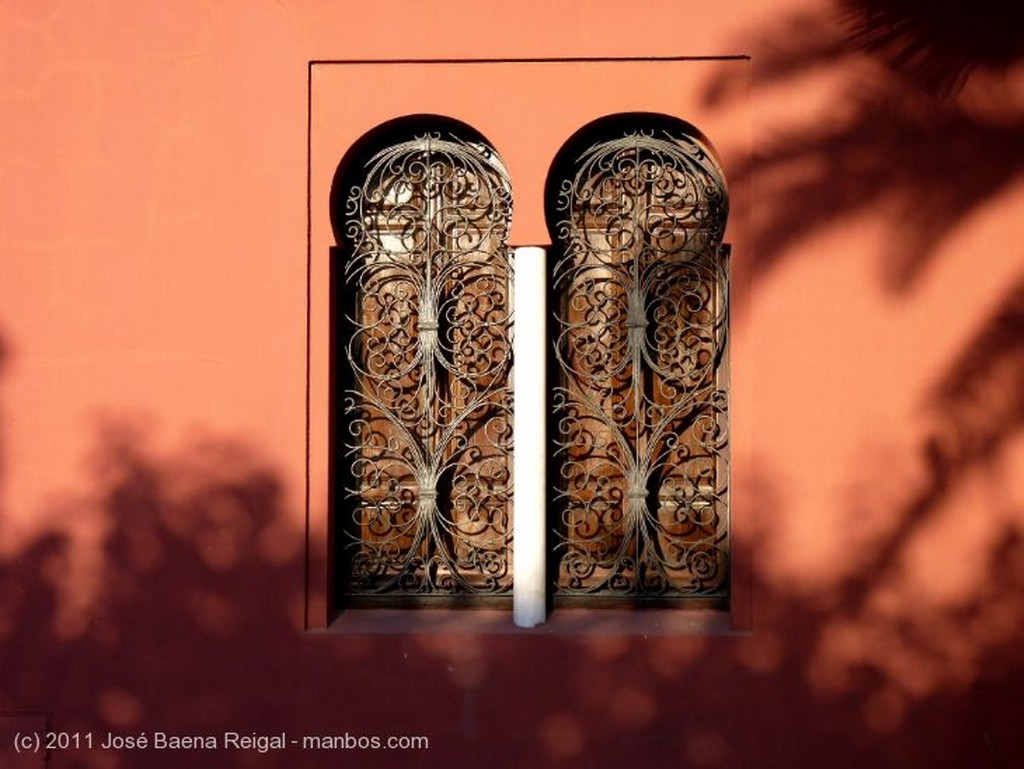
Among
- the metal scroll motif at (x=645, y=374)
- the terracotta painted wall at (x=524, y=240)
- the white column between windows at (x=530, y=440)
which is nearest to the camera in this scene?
the terracotta painted wall at (x=524, y=240)

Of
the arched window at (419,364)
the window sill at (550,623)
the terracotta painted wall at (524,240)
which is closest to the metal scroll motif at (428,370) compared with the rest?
the arched window at (419,364)

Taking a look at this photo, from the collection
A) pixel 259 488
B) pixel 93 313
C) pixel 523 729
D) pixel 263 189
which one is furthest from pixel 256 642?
pixel 263 189

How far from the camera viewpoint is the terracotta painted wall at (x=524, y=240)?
4.56 meters

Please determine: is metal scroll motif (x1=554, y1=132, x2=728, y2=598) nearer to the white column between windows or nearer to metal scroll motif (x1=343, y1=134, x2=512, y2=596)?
the white column between windows

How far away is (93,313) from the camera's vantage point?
15.4 feet

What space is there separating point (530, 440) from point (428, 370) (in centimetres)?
57

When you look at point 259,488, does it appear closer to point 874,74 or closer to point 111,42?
point 111,42

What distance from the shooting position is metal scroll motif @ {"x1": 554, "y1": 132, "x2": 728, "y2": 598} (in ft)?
15.7

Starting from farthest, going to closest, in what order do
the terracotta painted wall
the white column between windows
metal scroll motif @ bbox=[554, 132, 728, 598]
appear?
1. metal scroll motif @ bbox=[554, 132, 728, 598]
2. the white column between windows
3. the terracotta painted wall

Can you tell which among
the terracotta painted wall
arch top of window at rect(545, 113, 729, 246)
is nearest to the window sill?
the terracotta painted wall

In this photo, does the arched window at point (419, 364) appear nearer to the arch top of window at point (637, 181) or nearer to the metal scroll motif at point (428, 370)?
the metal scroll motif at point (428, 370)

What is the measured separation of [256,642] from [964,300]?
3380mm

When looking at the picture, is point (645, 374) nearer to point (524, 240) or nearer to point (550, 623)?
point (524, 240)

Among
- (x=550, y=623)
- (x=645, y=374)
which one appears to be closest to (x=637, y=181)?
(x=645, y=374)
